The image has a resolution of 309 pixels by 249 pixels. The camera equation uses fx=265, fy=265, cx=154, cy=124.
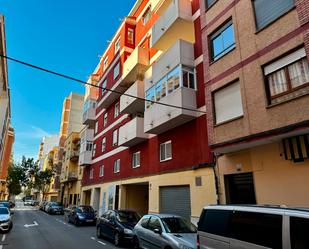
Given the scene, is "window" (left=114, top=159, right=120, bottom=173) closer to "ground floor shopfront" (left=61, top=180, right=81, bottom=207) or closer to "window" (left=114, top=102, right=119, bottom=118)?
"window" (left=114, top=102, right=119, bottom=118)

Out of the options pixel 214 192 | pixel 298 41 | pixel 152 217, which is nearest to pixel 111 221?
pixel 152 217

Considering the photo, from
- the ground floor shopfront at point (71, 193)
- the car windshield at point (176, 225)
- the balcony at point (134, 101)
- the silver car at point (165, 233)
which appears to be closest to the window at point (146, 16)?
the balcony at point (134, 101)

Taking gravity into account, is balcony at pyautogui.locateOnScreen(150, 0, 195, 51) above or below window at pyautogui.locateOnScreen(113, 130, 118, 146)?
above

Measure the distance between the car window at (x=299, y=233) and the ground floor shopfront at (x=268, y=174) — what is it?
14.3ft

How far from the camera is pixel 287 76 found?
9008 millimetres

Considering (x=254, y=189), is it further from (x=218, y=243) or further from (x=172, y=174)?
(x=172, y=174)

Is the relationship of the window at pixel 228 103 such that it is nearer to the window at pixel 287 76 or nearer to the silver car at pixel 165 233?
the window at pixel 287 76

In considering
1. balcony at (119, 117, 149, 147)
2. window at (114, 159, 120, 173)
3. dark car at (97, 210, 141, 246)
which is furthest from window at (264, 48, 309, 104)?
window at (114, 159, 120, 173)

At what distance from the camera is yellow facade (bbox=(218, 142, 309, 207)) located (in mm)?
8375

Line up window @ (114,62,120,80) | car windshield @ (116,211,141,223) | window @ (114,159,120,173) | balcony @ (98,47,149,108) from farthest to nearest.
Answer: window @ (114,62,120,80) < window @ (114,159,120,173) < balcony @ (98,47,149,108) < car windshield @ (116,211,141,223)

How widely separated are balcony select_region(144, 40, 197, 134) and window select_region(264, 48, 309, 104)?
4939mm

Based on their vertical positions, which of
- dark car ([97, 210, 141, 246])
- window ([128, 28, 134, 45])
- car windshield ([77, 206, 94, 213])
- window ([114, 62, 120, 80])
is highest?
window ([128, 28, 134, 45])

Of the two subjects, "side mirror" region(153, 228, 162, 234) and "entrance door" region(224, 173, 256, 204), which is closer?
"side mirror" region(153, 228, 162, 234)

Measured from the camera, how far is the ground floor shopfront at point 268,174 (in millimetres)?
8359
